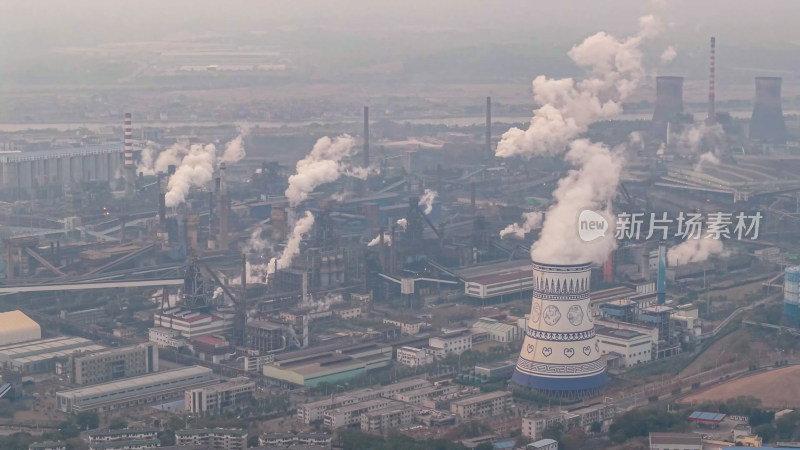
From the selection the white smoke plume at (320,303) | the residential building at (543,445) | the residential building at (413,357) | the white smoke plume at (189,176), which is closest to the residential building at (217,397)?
the residential building at (413,357)

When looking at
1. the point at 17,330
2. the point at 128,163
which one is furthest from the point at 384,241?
the point at 128,163

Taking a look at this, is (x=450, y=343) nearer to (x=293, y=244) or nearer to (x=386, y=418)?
(x=386, y=418)

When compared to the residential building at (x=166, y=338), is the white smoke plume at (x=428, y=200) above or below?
above

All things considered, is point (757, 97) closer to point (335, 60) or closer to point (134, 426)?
point (335, 60)

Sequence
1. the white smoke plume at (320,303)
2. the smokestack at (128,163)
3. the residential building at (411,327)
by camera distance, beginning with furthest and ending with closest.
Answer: the smokestack at (128,163) → the white smoke plume at (320,303) → the residential building at (411,327)

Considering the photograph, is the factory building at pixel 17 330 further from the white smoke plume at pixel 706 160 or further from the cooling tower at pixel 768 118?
the cooling tower at pixel 768 118

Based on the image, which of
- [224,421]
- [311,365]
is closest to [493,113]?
[311,365]

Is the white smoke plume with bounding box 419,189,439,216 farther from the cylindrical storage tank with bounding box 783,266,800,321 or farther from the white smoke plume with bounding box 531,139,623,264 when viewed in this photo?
the cylindrical storage tank with bounding box 783,266,800,321
